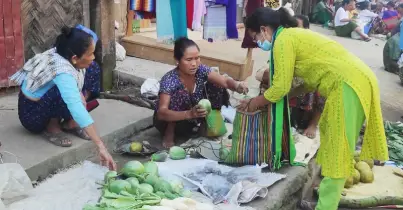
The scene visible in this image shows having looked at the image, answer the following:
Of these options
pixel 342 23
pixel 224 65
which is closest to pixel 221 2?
pixel 224 65

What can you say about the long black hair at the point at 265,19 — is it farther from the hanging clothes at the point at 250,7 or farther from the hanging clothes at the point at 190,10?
the hanging clothes at the point at 250,7

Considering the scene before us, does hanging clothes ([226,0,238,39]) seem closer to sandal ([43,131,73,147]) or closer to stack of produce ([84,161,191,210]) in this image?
sandal ([43,131,73,147])

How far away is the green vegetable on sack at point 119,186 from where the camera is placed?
291 cm

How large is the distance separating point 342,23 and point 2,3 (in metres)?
8.48

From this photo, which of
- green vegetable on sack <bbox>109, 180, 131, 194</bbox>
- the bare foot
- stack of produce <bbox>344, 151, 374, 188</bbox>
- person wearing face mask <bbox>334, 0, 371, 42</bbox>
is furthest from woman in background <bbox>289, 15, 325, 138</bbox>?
person wearing face mask <bbox>334, 0, 371, 42</bbox>

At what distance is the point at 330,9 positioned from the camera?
12.7 m

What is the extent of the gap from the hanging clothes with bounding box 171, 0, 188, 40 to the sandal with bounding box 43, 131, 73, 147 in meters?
1.71

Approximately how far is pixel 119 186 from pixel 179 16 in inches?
96.2

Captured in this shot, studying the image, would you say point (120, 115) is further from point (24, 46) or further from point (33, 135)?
point (24, 46)

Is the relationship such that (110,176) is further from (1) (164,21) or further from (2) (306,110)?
(1) (164,21)

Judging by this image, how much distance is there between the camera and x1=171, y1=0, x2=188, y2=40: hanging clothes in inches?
192

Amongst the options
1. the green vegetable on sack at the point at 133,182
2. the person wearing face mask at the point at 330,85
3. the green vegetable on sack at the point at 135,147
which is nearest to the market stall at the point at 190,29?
the green vegetable on sack at the point at 135,147

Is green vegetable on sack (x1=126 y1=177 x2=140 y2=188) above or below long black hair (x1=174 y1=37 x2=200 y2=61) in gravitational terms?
below

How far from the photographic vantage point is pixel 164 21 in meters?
5.03
